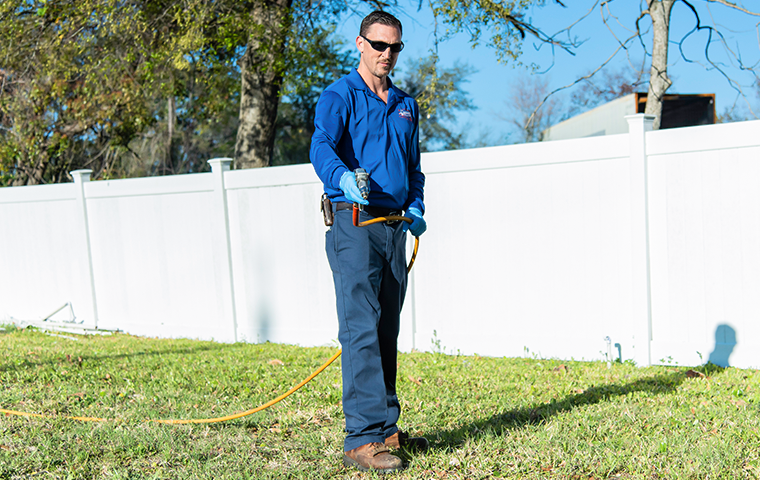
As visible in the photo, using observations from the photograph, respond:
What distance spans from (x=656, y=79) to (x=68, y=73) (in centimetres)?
871

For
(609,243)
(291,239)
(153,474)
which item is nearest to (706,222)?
(609,243)

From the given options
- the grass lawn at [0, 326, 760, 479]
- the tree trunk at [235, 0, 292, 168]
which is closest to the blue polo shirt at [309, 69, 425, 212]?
the grass lawn at [0, 326, 760, 479]

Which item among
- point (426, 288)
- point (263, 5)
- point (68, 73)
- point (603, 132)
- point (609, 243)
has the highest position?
point (263, 5)

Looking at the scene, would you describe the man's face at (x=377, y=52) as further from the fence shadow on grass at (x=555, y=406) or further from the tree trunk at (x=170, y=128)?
the tree trunk at (x=170, y=128)

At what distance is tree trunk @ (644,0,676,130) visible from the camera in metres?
7.57

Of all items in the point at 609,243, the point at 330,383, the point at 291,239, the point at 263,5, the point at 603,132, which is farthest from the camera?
the point at 603,132

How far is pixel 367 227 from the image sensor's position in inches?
116

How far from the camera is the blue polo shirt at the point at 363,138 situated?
290 cm

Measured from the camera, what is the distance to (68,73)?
405 inches

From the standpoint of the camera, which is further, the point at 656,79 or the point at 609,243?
the point at 656,79

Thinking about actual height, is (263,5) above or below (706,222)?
above

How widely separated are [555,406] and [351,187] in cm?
215

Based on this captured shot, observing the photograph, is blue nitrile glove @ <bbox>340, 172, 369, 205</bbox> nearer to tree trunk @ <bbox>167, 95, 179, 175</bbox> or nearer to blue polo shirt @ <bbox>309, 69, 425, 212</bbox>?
blue polo shirt @ <bbox>309, 69, 425, 212</bbox>

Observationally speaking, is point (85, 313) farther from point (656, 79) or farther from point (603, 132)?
point (603, 132)
